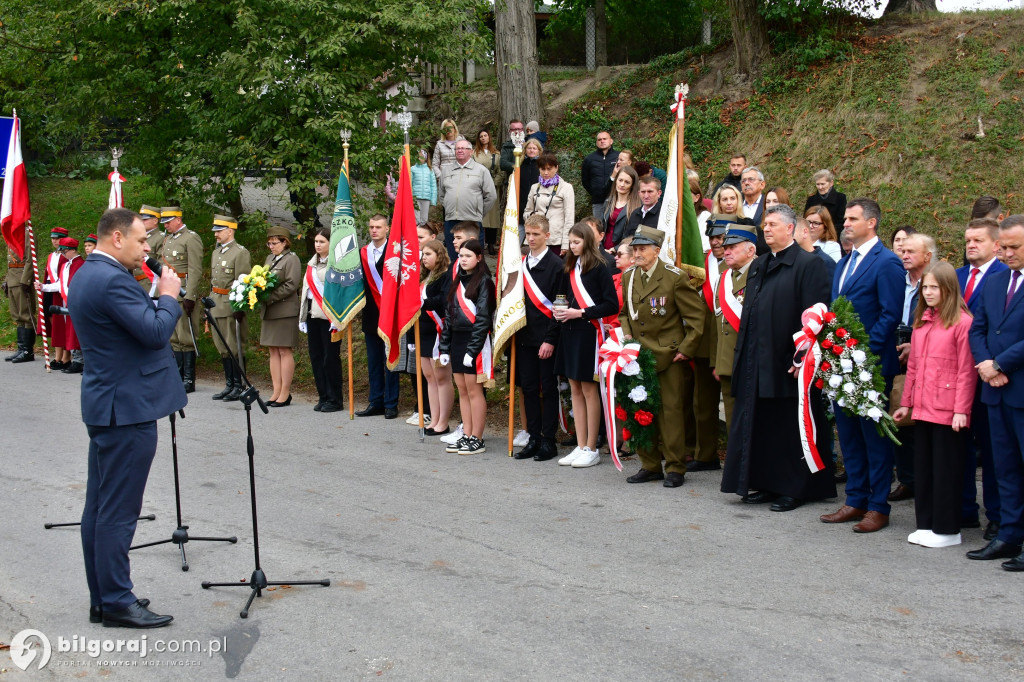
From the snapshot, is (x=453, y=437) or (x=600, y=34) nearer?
(x=453, y=437)

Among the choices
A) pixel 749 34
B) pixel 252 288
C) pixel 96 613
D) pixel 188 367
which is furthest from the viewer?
pixel 749 34

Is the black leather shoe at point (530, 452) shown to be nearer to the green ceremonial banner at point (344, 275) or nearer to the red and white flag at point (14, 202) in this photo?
the green ceremonial banner at point (344, 275)

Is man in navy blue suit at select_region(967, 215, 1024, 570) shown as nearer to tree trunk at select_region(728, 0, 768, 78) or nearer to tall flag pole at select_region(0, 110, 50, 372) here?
tree trunk at select_region(728, 0, 768, 78)

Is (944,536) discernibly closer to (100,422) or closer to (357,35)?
(100,422)


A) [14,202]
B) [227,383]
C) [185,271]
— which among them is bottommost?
[227,383]

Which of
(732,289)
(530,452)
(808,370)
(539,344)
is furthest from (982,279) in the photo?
(530,452)

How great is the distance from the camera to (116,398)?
18.0 ft

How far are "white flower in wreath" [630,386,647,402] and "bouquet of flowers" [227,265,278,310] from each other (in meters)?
5.52

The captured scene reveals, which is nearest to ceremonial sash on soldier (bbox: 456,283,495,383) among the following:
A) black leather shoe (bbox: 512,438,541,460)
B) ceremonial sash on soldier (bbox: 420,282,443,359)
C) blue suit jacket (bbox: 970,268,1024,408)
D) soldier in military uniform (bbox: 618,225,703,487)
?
ceremonial sash on soldier (bbox: 420,282,443,359)

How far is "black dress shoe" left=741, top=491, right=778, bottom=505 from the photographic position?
25.8ft

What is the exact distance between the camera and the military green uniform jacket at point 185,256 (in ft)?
43.7

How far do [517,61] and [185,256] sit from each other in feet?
22.4

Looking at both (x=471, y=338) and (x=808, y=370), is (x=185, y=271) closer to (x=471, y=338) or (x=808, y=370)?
(x=471, y=338)

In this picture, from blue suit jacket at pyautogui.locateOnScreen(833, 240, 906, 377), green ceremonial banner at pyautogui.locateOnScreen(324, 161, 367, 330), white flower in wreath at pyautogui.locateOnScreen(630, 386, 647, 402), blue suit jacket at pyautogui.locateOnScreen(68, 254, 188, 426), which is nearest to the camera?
blue suit jacket at pyautogui.locateOnScreen(68, 254, 188, 426)
